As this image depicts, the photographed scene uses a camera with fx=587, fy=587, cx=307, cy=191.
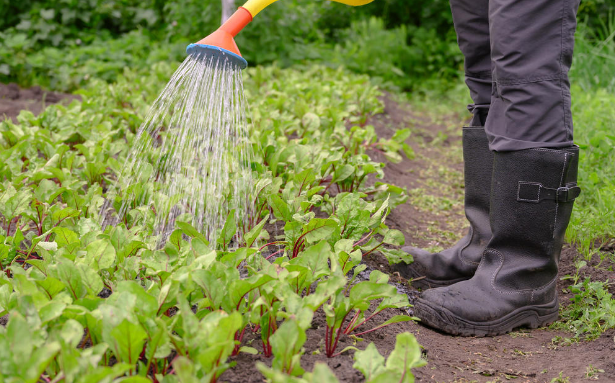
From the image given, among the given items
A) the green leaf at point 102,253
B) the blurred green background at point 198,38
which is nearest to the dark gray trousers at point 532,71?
the green leaf at point 102,253

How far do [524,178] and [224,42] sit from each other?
1113mm

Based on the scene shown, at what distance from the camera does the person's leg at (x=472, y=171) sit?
232cm

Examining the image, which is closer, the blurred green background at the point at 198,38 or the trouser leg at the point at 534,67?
the trouser leg at the point at 534,67

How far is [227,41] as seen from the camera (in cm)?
203

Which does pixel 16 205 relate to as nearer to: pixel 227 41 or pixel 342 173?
pixel 227 41

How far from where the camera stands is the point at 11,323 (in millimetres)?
1191

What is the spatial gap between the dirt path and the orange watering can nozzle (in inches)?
38.7

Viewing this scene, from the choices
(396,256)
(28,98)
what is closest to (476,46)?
(396,256)

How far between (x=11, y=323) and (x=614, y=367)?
155cm

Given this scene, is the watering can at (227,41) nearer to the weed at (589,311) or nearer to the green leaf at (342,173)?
the green leaf at (342,173)

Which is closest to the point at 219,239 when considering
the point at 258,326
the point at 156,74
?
the point at 258,326

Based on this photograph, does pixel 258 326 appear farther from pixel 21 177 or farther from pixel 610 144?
pixel 610 144

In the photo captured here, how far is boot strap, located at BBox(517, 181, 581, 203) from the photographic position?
1942mm

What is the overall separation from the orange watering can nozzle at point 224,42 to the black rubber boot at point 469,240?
3.23 ft
